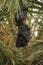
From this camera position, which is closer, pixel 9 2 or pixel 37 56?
pixel 9 2

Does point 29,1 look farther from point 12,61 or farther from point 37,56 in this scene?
point 37,56

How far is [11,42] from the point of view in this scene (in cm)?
160

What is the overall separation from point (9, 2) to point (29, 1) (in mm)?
296

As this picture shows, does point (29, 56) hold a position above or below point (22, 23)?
below

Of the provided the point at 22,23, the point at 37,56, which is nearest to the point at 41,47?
the point at 37,56

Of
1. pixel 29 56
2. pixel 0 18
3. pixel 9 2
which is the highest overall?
pixel 9 2

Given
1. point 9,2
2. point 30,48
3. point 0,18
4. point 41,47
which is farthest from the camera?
point 30,48

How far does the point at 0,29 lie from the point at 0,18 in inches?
32.4

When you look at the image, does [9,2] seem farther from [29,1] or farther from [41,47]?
[41,47]

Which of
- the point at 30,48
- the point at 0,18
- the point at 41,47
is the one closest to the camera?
the point at 0,18

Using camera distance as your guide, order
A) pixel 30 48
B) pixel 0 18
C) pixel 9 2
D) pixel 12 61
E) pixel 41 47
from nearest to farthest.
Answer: pixel 9 2, pixel 0 18, pixel 12 61, pixel 41 47, pixel 30 48

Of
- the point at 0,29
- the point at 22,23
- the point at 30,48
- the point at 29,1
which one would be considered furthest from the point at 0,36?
the point at 22,23

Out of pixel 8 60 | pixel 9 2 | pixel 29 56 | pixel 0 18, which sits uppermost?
pixel 9 2

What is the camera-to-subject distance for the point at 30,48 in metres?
1.56
